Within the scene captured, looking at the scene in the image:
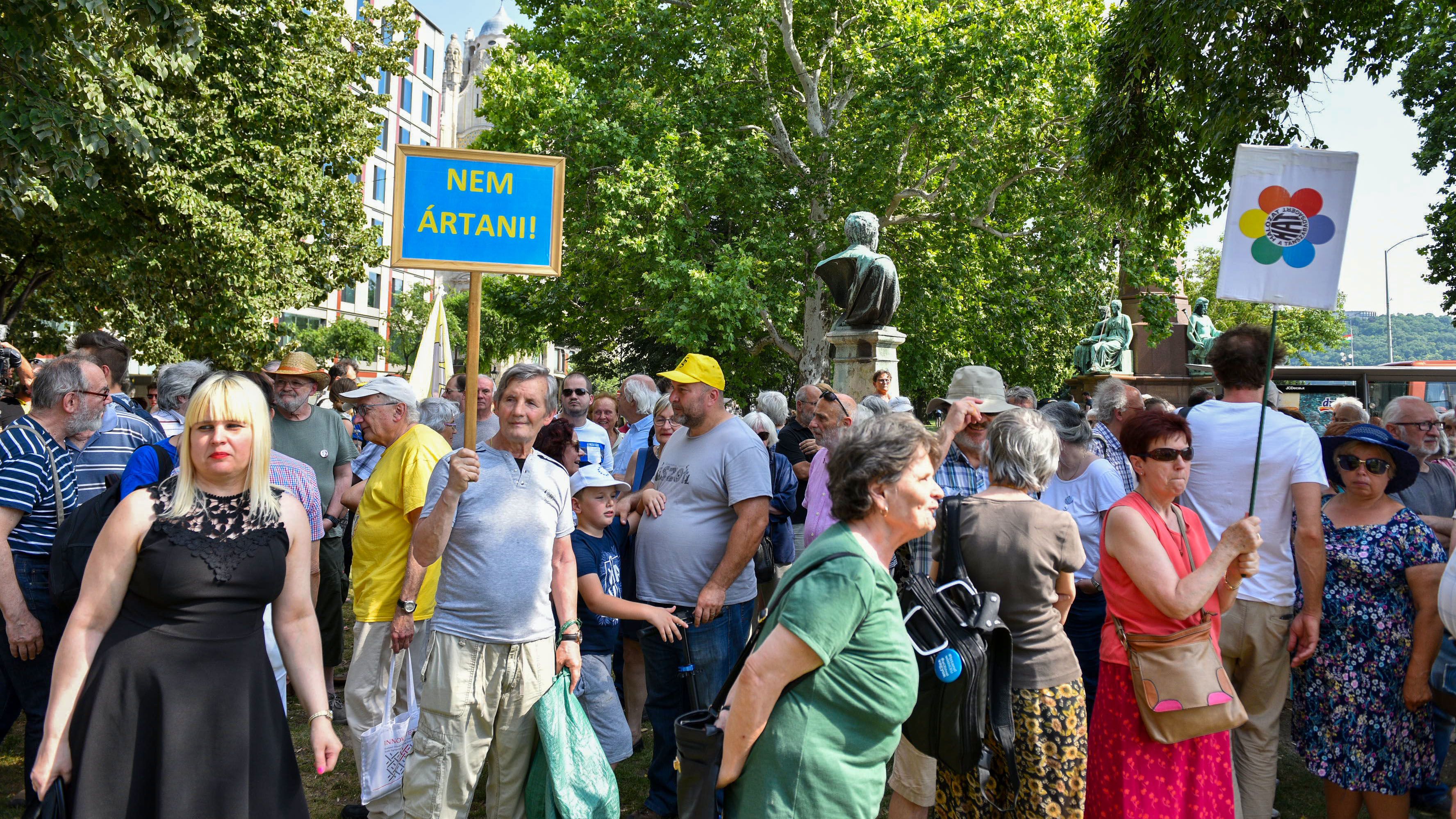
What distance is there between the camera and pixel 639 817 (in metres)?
4.75

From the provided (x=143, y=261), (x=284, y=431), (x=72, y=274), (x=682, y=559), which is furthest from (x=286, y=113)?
(x=682, y=559)

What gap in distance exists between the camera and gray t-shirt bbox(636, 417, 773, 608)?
15.0 ft

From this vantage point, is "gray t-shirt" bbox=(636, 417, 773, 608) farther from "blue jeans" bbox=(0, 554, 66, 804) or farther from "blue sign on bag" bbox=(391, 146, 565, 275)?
"blue jeans" bbox=(0, 554, 66, 804)

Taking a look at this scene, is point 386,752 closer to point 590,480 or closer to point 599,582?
point 599,582

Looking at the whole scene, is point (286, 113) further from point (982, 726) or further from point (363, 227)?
point (982, 726)

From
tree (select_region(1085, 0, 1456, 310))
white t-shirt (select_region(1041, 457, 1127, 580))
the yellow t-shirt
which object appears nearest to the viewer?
the yellow t-shirt

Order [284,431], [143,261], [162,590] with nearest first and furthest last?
1. [162,590]
2. [284,431]
3. [143,261]

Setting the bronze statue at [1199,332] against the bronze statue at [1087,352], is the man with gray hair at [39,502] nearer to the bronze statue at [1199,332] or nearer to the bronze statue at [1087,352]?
the bronze statue at [1087,352]

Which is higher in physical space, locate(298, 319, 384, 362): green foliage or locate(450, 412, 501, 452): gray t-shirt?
locate(298, 319, 384, 362): green foliage

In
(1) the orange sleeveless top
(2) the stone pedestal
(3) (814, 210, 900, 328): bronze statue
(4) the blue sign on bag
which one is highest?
(3) (814, 210, 900, 328): bronze statue

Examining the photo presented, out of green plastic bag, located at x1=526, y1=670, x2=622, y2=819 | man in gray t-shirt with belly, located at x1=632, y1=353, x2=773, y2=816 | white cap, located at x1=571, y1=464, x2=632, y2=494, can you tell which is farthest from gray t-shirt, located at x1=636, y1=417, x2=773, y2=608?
green plastic bag, located at x1=526, y1=670, x2=622, y2=819

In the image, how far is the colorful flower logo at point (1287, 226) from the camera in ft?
12.8

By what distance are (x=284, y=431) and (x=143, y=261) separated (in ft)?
42.3

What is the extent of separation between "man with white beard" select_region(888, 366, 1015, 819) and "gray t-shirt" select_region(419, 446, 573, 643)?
4.64ft
